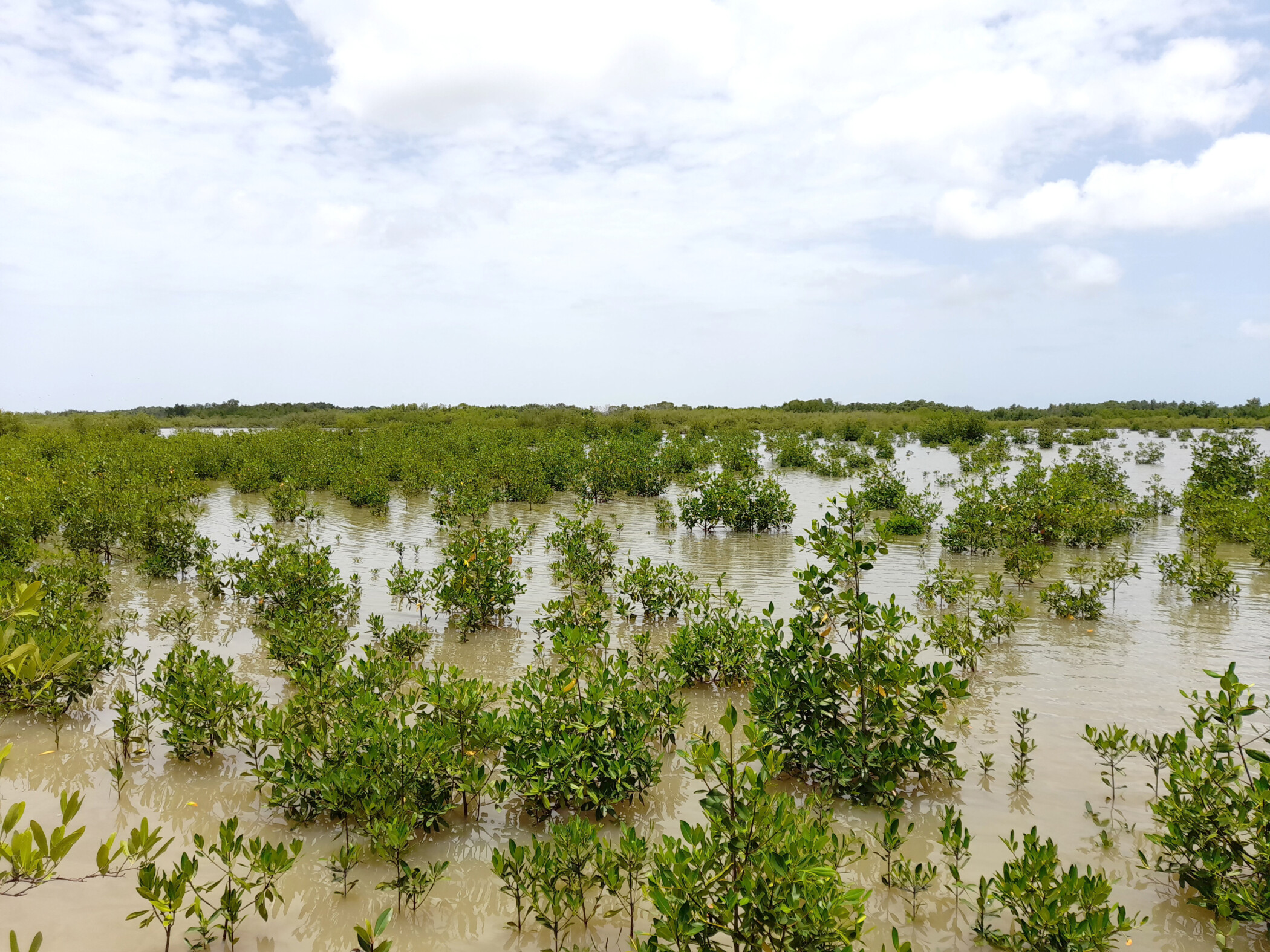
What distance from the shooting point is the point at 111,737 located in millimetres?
5992

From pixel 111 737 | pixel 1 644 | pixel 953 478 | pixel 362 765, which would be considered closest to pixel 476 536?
pixel 111 737

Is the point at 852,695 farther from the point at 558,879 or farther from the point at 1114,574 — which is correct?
the point at 1114,574

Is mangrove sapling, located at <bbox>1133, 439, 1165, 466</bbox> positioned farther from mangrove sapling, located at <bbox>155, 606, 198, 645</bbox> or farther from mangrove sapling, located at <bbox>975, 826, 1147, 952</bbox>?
mangrove sapling, located at <bbox>155, 606, 198, 645</bbox>

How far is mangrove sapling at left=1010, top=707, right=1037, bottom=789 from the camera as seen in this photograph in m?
5.47

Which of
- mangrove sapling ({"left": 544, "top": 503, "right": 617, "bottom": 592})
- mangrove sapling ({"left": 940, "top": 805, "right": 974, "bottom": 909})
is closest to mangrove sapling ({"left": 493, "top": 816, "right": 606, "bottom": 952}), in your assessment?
mangrove sapling ({"left": 940, "top": 805, "right": 974, "bottom": 909})

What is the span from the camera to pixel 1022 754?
563 cm

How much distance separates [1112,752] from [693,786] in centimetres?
310

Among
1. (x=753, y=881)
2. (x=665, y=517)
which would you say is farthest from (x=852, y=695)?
(x=665, y=517)

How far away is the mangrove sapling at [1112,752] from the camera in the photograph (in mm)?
5203

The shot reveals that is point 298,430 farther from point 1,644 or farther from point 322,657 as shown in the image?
point 1,644

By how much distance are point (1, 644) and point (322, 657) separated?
3.45m

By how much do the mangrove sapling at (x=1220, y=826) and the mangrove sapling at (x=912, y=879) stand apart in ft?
4.35

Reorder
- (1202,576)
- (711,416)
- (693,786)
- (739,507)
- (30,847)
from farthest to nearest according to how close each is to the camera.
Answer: (711,416) → (739,507) → (1202,576) → (693,786) → (30,847)

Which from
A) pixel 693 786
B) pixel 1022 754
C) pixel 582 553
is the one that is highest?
pixel 582 553
